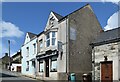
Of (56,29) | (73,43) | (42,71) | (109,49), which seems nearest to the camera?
(109,49)

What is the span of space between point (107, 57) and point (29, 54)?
2129cm

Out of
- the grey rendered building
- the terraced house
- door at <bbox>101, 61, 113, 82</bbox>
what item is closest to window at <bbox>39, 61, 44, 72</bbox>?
the terraced house

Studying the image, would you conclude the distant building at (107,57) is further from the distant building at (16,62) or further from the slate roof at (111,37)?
the distant building at (16,62)

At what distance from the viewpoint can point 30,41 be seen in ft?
133

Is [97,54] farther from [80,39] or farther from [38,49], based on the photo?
[38,49]

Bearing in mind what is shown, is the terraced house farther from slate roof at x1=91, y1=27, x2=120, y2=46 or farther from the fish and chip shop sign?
slate roof at x1=91, y1=27, x2=120, y2=46

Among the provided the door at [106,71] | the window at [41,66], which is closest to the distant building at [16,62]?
the window at [41,66]

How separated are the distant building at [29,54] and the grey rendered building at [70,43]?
200 inches

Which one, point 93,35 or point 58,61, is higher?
point 93,35

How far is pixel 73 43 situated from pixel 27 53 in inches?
605

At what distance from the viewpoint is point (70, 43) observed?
1125 inches

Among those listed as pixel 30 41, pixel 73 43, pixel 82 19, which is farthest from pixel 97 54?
pixel 30 41

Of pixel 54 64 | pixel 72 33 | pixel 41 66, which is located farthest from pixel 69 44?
pixel 41 66

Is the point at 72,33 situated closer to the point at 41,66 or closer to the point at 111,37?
the point at 111,37
